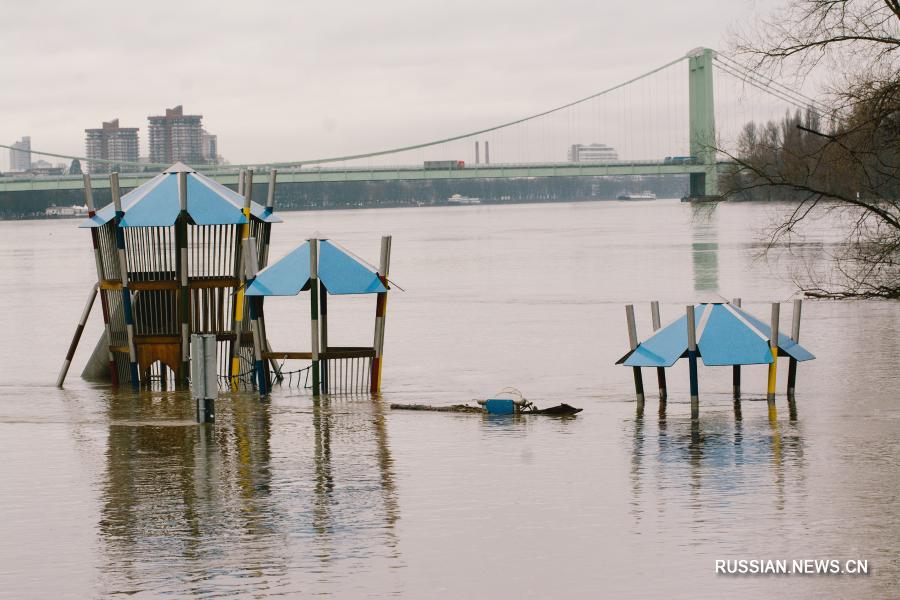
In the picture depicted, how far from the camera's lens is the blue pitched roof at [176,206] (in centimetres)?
2145

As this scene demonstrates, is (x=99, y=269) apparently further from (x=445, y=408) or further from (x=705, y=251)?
(x=705, y=251)

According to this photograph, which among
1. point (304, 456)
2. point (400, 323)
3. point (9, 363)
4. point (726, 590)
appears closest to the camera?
point (726, 590)

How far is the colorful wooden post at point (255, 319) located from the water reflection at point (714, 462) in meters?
5.60

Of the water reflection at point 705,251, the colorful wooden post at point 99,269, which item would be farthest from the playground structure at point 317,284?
the water reflection at point 705,251

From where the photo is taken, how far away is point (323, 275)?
20672mm

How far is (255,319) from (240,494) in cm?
746

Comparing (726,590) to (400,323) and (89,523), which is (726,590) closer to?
(89,523)

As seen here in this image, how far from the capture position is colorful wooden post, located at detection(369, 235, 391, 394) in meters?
20.8

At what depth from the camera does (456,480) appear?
14.2 metres

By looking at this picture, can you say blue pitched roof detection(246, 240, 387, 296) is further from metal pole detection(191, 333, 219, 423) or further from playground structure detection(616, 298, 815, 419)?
playground structure detection(616, 298, 815, 419)

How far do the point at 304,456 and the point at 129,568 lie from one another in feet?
16.4

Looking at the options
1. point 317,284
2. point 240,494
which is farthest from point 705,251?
point 240,494

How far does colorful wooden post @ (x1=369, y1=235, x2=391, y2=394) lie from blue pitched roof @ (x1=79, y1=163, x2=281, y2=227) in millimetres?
2236

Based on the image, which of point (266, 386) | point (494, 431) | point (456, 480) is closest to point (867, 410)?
point (494, 431)
